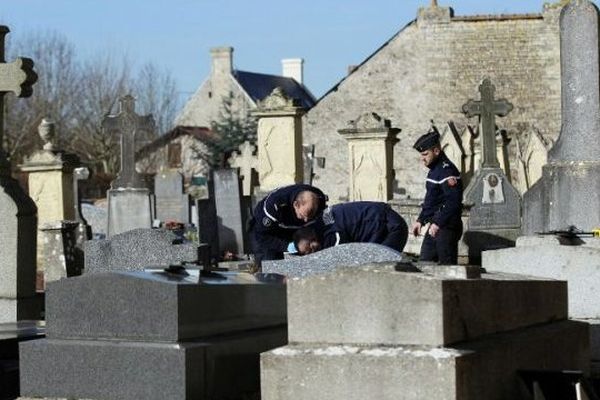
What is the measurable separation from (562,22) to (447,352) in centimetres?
862

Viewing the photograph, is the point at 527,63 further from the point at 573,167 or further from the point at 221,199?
the point at 573,167

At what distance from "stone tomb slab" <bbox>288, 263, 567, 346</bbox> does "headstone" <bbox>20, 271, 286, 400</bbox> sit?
737 mm

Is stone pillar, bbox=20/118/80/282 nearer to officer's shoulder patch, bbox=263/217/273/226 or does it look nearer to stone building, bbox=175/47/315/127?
officer's shoulder patch, bbox=263/217/273/226

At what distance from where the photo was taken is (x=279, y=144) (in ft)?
71.6

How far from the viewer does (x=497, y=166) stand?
23.2 m

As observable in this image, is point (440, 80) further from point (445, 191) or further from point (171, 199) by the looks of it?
point (445, 191)

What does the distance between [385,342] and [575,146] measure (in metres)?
7.94

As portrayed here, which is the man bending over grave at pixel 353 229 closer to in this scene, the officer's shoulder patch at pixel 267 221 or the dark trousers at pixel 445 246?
the officer's shoulder patch at pixel 267 221

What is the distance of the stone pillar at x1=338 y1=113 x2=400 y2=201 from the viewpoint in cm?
2255

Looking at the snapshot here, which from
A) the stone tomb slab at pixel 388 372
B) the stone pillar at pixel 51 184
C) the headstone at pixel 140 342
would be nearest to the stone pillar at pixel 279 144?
the stone pillar at pixel 51 184

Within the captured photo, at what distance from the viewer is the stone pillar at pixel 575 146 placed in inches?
508

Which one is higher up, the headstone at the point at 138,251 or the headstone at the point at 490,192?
the headstone at the point at 490,192

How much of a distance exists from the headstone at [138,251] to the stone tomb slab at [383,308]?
6.26 m

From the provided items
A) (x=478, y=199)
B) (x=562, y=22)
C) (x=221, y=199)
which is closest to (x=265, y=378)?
(x=562, y=22)
